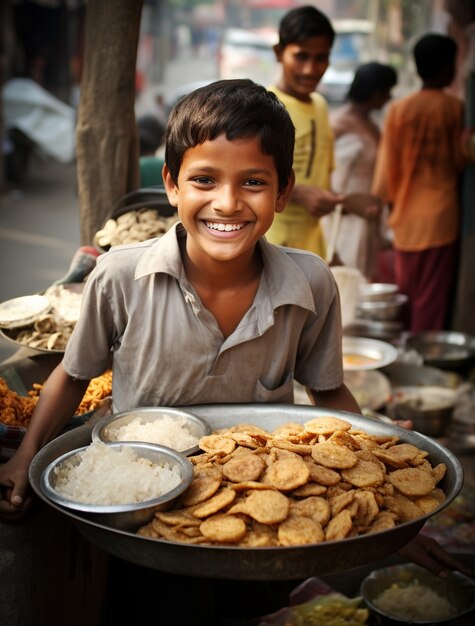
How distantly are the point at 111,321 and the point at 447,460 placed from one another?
39.4 inches

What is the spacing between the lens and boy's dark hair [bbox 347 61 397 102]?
6.57m

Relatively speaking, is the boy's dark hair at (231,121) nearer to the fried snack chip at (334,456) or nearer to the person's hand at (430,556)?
the fried snack chip at (334,456)

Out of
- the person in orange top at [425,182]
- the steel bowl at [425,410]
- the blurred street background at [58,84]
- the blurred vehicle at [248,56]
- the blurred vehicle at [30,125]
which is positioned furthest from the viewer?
the blurred vehicle at [248,56]

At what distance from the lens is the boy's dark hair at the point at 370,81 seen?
259 inches

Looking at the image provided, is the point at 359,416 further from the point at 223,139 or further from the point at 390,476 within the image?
the point at 223,139

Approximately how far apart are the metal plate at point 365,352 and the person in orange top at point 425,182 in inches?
73.6

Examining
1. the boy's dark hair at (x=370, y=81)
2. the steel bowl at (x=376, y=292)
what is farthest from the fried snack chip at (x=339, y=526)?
the boy's dark hair at (x=370, y=81)

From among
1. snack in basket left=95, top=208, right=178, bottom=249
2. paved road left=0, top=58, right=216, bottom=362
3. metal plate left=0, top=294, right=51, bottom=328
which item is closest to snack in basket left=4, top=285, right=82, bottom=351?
metal plate left=0, top=294, right=51, bottom=328

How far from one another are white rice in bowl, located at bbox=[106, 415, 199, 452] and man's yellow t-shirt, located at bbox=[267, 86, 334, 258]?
8.34 ft

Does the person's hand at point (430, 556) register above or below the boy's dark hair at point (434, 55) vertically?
below

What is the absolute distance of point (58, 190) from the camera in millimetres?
15852

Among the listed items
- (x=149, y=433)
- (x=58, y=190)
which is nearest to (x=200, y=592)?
(x=149, y=433)

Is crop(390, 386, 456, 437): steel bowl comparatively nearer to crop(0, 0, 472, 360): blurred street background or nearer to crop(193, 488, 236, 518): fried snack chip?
crop(0, 0, 472, 360): blurred street background

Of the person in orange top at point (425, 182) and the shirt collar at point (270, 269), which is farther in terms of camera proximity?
the person in orange top at point (425, 182)
